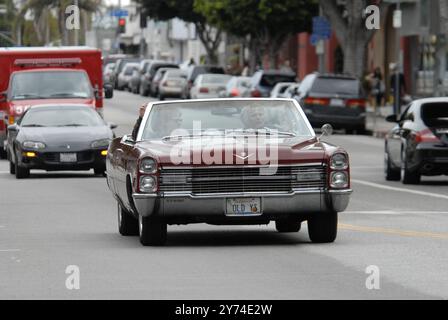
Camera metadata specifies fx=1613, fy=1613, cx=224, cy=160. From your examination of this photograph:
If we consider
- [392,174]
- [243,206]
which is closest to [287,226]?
[243,206]

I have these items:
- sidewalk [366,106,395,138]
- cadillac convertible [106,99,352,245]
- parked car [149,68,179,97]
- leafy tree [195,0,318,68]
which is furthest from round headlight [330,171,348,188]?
parked car [149,68,179,97]

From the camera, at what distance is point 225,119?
1730 centimetres

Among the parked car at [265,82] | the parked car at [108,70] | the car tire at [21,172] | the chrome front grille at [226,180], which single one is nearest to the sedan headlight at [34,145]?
the car tire at [21,172]

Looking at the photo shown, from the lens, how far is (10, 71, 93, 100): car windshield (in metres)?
35.4

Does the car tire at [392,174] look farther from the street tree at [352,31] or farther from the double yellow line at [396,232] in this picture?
the street tree at [352,31]

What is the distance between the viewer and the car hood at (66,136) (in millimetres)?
29203

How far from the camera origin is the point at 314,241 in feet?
54.7

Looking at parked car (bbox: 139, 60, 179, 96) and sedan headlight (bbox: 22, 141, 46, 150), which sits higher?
sedan headlight (bbox: 22, 141, 46, 150)

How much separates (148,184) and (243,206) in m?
0.97

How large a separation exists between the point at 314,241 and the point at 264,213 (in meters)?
0.96

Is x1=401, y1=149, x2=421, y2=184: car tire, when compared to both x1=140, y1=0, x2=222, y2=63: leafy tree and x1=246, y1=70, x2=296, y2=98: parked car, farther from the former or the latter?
x1=140, y1=0, x2=222, y2=63: leafy tree

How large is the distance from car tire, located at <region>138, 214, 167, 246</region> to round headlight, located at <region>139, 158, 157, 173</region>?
498mm
